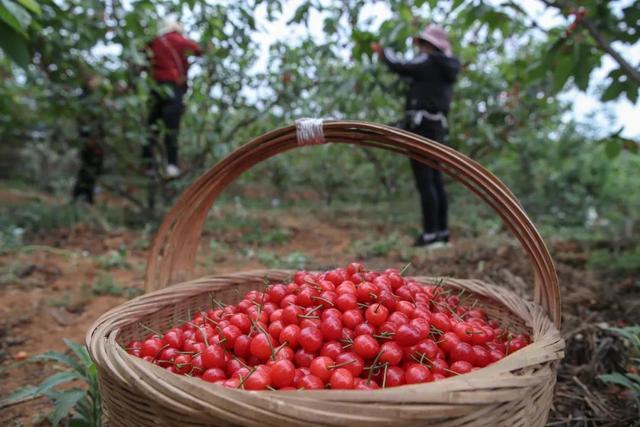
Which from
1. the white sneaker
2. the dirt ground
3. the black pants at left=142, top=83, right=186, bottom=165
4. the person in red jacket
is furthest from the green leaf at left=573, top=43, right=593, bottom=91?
the white sneaker

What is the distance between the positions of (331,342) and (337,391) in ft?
1.07

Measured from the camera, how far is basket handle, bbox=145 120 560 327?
45.0 inches

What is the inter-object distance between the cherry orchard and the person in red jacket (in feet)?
9.17

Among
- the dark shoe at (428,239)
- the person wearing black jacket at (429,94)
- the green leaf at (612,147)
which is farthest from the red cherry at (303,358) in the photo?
the dark shoe at (428,239)

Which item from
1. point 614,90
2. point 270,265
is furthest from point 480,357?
point 270,265

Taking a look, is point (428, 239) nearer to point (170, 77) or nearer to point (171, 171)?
point (171, 171)

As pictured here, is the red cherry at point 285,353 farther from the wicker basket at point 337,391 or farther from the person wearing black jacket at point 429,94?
the person wearing black jacket at point 429,94

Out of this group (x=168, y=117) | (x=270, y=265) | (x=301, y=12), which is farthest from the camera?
(x=168, y=117)

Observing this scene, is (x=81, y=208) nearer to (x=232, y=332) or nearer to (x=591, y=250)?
(x=232, y=332)

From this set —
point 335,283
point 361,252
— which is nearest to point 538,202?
point 361,252

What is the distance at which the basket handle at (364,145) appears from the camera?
1.14 meters

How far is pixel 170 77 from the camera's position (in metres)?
3.88

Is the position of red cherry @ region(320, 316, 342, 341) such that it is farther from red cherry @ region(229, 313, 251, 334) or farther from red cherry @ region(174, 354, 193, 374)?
red cherry @ region(174, 354, 193, 374)

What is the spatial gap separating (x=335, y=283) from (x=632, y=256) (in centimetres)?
292
